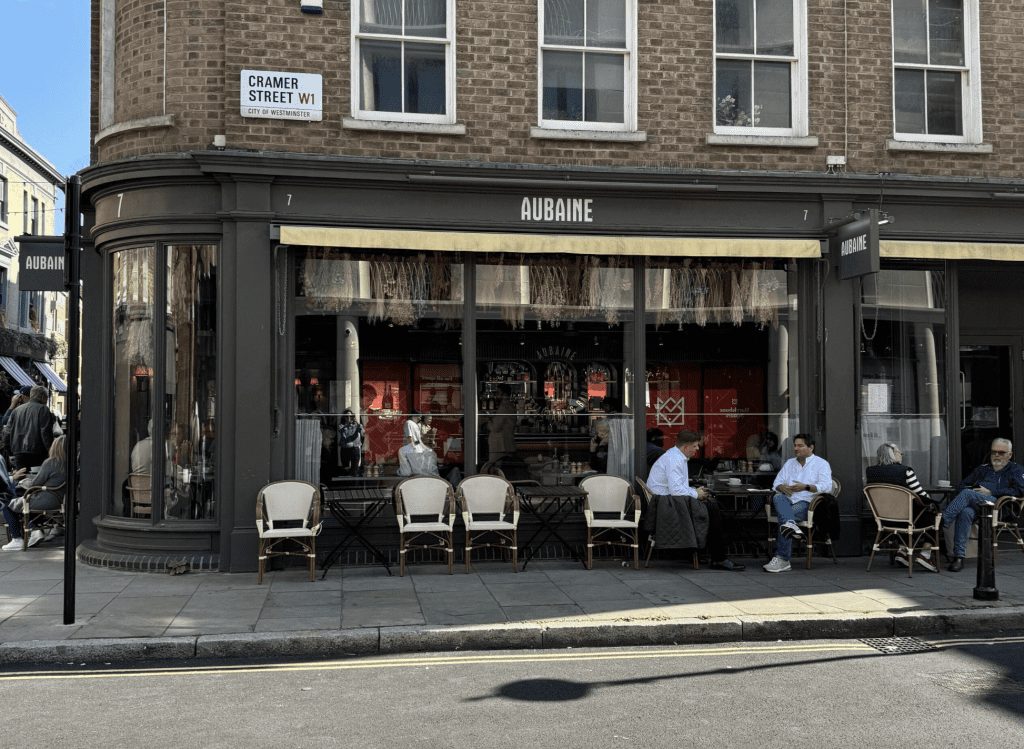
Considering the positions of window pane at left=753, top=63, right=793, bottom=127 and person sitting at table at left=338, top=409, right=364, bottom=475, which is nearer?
person sitting at table at left=338, top=409, right=364, bottom=475

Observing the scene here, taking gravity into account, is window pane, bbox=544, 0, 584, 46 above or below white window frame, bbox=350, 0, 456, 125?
above

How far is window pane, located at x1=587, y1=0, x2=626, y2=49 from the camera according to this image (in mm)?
10930

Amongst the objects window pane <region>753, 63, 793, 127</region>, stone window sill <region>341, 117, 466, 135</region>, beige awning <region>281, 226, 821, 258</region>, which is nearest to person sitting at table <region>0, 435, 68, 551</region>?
beige awning <region>281, 226, 821, 258</region>

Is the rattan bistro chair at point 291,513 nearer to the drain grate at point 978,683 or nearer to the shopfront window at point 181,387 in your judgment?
the shopfront window at point 181,387

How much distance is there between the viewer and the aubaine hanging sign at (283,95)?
32.6 ft

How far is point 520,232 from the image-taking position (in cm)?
1047

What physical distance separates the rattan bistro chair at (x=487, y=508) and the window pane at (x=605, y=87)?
4349 millimetres

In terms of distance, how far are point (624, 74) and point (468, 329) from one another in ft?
11.5

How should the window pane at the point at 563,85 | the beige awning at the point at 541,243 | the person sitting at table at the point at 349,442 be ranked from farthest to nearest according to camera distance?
the window pane at the point at 563,85, the person sitting at table at the point at 349,442, the beige awning at the point at 541,243

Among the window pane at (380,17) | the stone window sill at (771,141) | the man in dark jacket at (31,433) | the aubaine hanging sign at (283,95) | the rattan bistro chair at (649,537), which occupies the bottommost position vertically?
the rattan bistro chair at (649,537)

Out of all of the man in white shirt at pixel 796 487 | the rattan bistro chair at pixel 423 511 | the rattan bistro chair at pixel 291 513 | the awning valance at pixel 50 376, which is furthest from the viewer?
the awning valance at pixel 50 376

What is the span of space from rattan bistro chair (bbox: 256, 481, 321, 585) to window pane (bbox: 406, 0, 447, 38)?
17.1ft

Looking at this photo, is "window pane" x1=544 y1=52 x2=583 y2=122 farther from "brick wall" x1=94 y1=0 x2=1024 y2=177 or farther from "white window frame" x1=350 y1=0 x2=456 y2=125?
"white window frame" x1=350 y1=0 x2=456 y2=125

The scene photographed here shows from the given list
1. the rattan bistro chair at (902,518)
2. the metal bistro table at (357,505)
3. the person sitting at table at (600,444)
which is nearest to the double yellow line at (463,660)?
the rattan bistro chair at (902,518)
